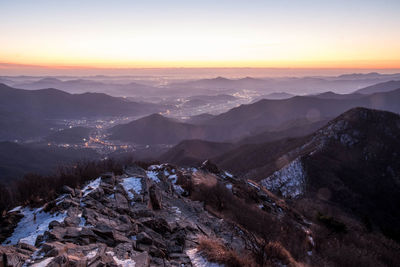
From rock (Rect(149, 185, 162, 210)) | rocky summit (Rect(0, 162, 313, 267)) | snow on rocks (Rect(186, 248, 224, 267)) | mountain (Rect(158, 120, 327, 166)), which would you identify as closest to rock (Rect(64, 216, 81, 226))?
rocky summit (Rect(0, 162, 313, 267))

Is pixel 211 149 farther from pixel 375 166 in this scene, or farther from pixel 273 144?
pixel 375 166

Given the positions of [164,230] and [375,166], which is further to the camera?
[375,166]

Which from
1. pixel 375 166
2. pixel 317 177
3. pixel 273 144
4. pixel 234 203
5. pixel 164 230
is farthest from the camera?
pixel 273 144

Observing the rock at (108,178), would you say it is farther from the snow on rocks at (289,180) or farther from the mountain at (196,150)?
the mountain at (196,150)

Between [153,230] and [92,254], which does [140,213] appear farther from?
[92,254]

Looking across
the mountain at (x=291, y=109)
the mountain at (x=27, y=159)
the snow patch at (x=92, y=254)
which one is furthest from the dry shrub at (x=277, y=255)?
the mountain at (x=291, y=109)

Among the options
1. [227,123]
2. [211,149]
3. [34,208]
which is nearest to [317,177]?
[34,208]
